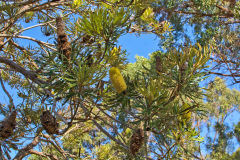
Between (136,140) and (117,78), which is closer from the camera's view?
(117,78)

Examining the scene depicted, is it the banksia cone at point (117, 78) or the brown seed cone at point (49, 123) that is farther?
the brown seed cone at point (49, 123)

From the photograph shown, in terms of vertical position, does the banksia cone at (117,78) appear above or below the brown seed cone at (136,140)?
above

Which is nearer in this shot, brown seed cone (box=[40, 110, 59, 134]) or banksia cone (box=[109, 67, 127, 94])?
banksia cone (box=[109, 67, 127, 94])

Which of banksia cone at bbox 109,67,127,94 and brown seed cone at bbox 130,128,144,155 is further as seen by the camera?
brown seed cone at bbox 130,128,144,155

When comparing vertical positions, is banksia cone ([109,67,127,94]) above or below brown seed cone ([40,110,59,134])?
above

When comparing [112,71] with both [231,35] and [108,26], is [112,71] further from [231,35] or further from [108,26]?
[231,35]

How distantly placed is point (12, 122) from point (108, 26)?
26.1 inches

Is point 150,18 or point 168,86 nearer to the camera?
point 168,86

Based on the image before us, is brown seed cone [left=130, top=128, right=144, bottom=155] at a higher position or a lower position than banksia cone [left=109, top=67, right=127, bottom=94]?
lower

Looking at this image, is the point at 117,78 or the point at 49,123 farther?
the point at 49,123

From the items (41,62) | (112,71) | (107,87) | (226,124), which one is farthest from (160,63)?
(226,124)

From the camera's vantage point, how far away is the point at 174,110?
94 centimetres

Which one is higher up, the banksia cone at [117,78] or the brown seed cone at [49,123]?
the banksia cone at [117,78]

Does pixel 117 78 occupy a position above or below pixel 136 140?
above
